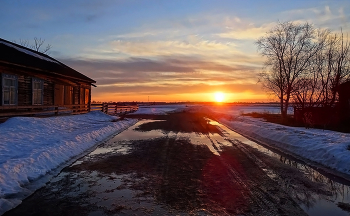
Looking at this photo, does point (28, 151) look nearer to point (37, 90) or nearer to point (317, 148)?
point (317, 148)

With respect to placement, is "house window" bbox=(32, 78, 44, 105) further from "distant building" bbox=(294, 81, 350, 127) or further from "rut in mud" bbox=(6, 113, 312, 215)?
"distant building" bbox=(294, 81, 350, 127)

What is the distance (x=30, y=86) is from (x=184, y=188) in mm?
18374

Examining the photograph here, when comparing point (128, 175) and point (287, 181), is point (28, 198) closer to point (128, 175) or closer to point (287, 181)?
point (128, 175)

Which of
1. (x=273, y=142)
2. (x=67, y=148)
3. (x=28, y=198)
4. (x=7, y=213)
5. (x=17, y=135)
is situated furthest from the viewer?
(x=273, y=142)

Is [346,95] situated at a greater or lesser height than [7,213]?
greater

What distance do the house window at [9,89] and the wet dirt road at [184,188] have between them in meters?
11.1

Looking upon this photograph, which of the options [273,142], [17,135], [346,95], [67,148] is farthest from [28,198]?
A: [346,95]

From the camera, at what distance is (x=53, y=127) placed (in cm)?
1792

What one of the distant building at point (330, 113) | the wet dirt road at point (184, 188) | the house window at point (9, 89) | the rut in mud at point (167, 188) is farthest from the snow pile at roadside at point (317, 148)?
the house window at point (9, 89)

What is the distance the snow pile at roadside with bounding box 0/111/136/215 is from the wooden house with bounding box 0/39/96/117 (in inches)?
83.5

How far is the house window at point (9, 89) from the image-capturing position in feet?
60.0

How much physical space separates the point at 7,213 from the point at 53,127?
1350 centimetres

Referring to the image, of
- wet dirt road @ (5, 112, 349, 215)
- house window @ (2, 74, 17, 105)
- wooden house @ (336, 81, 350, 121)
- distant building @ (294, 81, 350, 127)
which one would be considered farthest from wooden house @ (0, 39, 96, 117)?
wooden house @ (336, 81, 350, 121)

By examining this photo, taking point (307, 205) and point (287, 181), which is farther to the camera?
point (287, 181)
